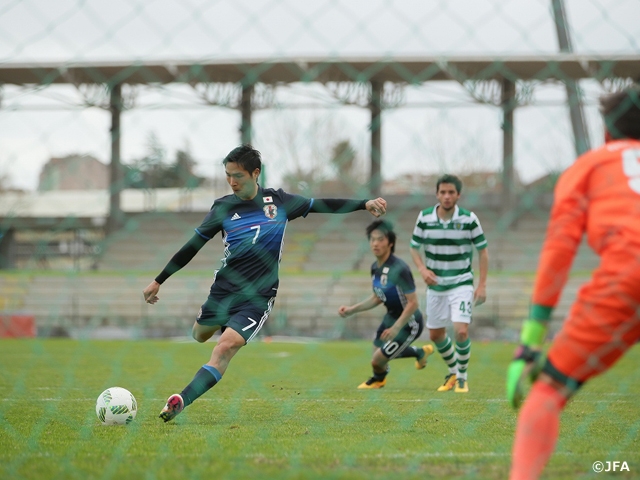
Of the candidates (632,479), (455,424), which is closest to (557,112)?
(455,424)

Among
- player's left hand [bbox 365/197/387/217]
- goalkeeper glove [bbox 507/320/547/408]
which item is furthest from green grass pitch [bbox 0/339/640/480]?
player's left hand [bbox 365/197/387/217]

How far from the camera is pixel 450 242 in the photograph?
25.4 ft

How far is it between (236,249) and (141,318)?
14942mm

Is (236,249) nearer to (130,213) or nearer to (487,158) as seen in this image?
(487,158)

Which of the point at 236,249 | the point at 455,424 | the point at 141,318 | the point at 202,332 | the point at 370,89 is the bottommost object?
the point at 141,318

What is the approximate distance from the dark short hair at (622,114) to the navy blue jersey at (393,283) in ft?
15.0

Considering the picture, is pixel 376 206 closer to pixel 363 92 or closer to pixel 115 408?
pixel 115 408

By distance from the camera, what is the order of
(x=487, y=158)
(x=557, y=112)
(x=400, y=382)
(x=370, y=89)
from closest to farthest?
(x=557, y=112) → (x=400, y=382) → (x=487, y=158) → (x=370, y=89)

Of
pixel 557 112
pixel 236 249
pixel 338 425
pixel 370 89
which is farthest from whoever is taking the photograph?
pixel 370 89

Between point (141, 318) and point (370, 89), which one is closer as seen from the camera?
point (141, 318)

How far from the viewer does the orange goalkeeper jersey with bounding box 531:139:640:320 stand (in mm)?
2914

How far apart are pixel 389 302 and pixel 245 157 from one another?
3126 millimetres

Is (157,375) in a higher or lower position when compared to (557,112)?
lower

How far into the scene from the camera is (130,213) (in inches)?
971
